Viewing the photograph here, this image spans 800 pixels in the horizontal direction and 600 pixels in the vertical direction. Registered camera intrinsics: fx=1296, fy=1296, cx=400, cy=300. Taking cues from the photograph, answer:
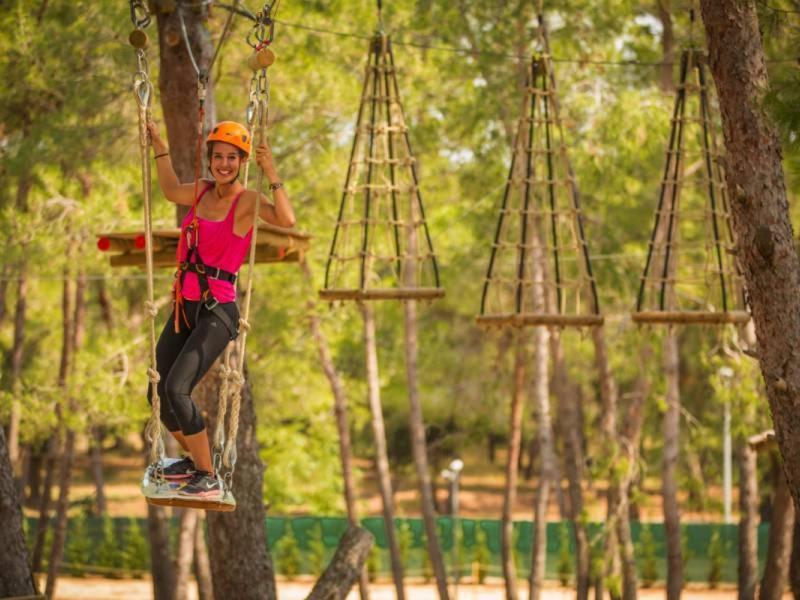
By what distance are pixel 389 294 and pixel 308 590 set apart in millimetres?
15185

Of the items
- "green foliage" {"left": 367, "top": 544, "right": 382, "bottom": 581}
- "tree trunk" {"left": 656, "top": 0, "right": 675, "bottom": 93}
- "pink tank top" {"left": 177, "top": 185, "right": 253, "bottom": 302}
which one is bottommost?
"green foliage" {"left": 367, "top": 544, "right": 382, "bottom": 581}

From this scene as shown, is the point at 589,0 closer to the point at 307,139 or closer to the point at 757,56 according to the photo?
the point at 307,139

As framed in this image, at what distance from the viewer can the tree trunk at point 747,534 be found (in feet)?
50.0

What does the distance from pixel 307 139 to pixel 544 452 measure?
4.85m

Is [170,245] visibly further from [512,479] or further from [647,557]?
[647,557]

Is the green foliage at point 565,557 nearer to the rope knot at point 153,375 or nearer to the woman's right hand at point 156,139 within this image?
the woman's right hand at point 156,139

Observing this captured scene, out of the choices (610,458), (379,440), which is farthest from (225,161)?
(379,440)

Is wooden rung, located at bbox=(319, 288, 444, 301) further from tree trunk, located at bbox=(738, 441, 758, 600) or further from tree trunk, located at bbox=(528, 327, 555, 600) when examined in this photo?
tree trunk, located at bbox=(738, 441, 758, 600)

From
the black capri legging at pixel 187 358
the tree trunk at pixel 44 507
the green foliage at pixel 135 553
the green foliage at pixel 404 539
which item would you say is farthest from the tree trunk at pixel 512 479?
the black capri legging at pixel 187 358

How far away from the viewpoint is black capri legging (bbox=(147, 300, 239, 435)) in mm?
5211

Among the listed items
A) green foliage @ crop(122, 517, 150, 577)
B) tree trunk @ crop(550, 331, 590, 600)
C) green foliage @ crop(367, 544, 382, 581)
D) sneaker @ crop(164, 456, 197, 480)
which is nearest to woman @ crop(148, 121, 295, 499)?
sneaker @ crop(164, 456, 197, 480)

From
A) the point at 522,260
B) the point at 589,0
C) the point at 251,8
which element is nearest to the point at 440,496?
the point at 589,0

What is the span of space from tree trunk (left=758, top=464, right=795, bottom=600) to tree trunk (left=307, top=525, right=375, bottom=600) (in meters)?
5.53

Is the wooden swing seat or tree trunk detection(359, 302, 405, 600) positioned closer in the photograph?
the wooden swing seat
